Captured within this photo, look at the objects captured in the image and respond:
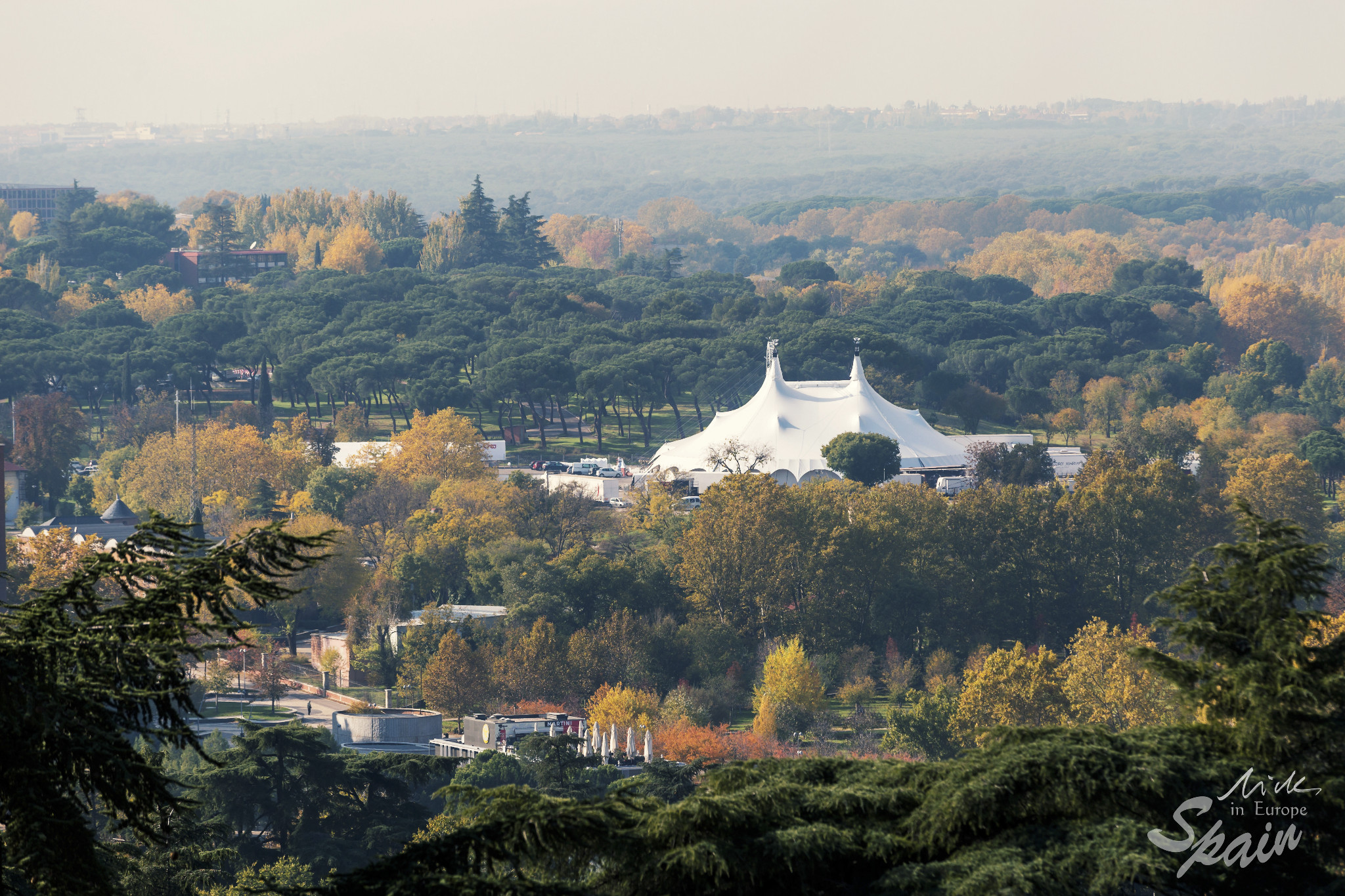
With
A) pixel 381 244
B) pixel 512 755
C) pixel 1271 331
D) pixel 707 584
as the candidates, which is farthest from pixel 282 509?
pixel 381 244

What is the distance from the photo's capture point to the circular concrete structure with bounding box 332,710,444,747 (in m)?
44.8

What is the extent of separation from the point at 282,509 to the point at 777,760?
53.3 m

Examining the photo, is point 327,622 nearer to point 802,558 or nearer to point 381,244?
point 802,558

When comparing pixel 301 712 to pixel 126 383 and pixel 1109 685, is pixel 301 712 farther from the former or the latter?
pixel 126 383

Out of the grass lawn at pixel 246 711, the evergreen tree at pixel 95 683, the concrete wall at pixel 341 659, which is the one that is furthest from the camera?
the concrete wall at pixel 341 659

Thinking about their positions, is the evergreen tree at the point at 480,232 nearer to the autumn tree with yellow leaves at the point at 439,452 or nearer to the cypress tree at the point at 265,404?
the cypress tree at the point at 265,404

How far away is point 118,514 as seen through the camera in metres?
68.9

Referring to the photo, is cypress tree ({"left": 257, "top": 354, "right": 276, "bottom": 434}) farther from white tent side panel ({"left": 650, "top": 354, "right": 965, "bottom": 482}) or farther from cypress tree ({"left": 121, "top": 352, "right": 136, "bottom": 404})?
white tent side panel ({"left": 650, "top": 354, "right": 965, "bottom": 482})

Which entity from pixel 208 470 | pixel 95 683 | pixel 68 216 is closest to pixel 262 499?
pixel 208 470

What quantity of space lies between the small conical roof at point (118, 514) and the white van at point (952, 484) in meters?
29.3

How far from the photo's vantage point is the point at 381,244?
16550cm

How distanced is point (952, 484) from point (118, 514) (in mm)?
30565

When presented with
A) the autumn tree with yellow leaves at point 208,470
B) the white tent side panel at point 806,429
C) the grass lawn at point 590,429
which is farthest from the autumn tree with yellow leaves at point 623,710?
the grass lawn at point 590,429

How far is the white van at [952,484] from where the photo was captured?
69.5 metres
